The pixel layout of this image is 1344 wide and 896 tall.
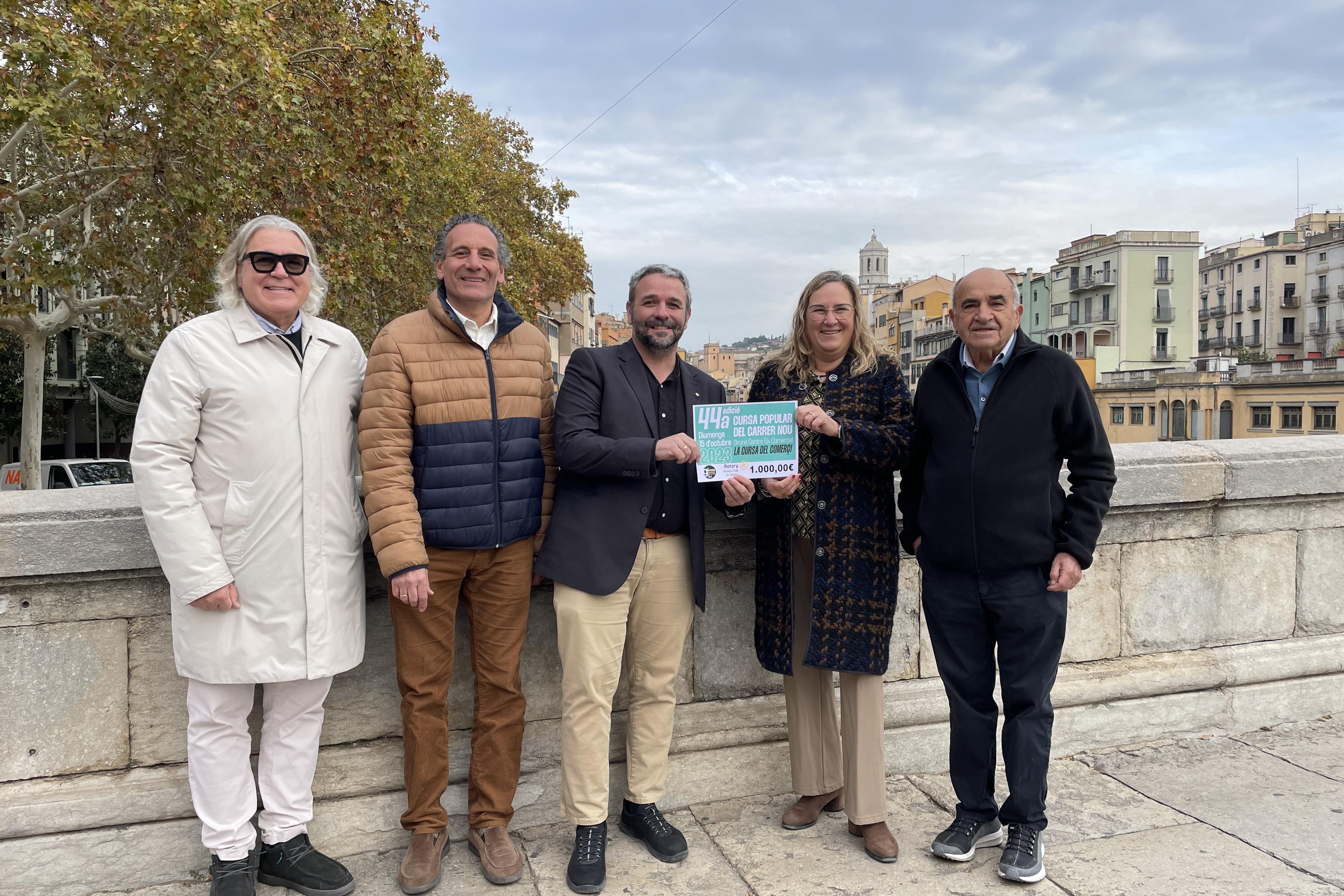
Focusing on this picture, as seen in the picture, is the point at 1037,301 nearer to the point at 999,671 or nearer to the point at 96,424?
the point at 96,424

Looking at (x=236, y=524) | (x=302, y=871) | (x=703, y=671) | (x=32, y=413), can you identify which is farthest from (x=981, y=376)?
(x=32, y=413)

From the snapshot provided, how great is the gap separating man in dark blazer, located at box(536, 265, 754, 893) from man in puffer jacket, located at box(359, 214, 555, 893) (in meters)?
0.14

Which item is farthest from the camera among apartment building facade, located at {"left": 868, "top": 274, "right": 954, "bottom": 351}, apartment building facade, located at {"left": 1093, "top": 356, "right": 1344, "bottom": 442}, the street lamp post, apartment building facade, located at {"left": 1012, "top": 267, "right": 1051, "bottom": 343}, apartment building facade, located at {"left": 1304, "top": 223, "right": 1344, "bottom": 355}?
apartment building facade, located at {"left": 868, "top": 274, "right": 954, "bottom": 351}

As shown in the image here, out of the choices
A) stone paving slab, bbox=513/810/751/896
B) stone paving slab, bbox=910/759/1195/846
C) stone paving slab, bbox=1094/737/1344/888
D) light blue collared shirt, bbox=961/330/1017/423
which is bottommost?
stone paving slab, bbox=513/810/751/896

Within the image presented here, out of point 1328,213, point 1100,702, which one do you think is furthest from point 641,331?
point 1328,213

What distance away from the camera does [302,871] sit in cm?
287

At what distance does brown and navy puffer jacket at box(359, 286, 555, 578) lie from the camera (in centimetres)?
278

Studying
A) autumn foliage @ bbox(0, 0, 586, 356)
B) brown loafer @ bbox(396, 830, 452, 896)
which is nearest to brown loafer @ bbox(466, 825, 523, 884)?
brown loafer @ bbox(396, 830, 452, 896)

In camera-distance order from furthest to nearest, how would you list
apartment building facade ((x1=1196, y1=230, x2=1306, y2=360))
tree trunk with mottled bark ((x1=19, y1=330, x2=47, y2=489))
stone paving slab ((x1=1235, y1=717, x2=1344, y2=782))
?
apartment building facade ((x1=1196, y1=230, x2=1306, y2=360)) < tree trunk with mottled bark ((x1=19, y1=330, x2=47, y2=489)) < stone paving slab ((x1=1235, y1=717, x2=1344, y2=782))

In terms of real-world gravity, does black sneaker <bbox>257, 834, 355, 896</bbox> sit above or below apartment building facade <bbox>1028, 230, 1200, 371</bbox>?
below

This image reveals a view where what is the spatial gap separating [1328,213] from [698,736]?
288 ft

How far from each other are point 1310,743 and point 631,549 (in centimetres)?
340

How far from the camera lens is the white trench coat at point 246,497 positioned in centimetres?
258

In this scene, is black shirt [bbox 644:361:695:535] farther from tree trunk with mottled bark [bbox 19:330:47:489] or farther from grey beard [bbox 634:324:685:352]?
tree trunk with mottled bark [bbox 19:330:47:489]
